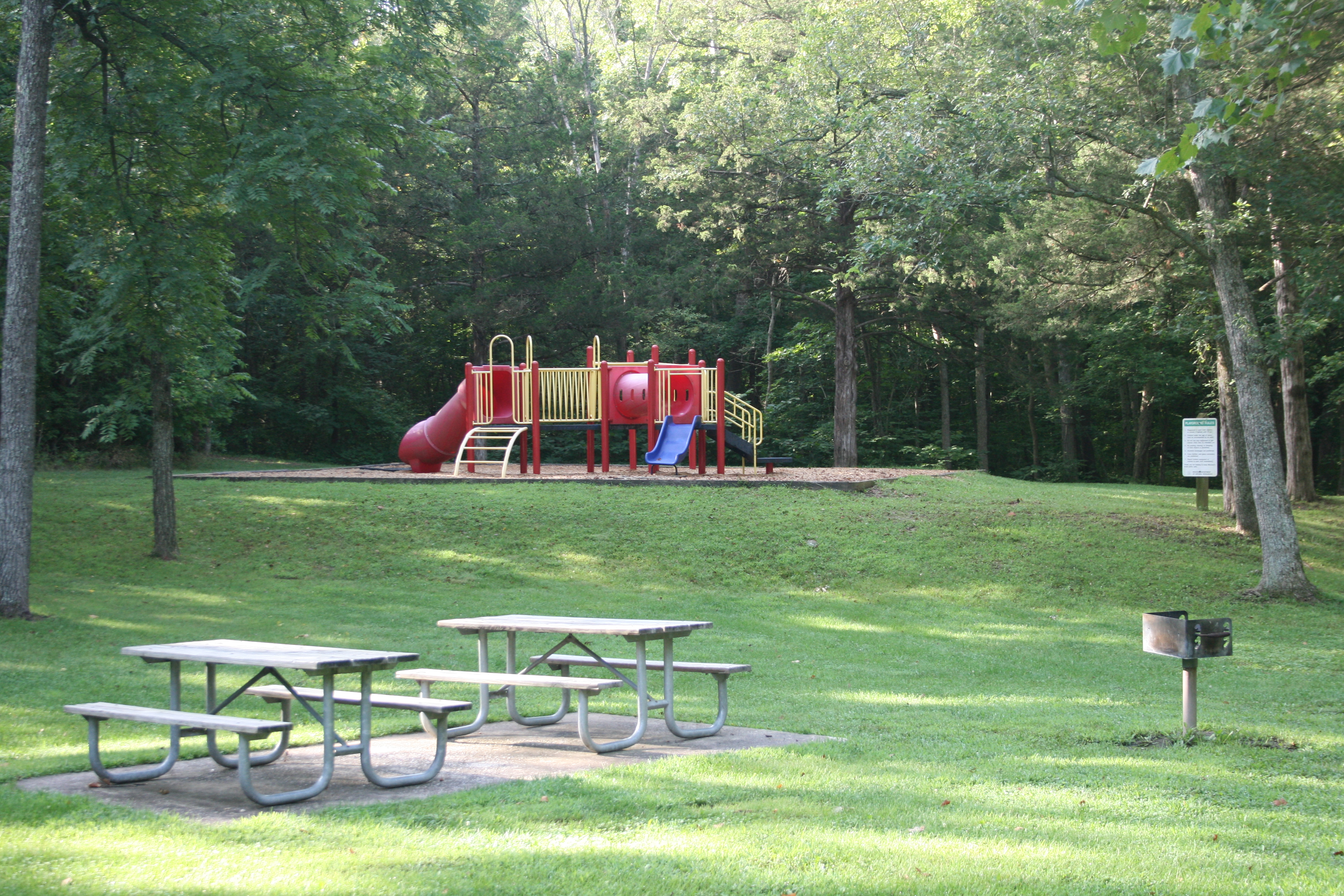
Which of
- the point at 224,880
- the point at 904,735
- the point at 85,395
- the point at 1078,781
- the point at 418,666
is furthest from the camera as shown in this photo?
the point at 85,395

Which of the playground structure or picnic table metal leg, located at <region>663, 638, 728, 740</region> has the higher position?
the playground structure

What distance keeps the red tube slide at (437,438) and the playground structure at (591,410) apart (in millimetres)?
19

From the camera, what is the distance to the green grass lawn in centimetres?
407

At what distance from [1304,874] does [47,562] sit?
14.6 metres

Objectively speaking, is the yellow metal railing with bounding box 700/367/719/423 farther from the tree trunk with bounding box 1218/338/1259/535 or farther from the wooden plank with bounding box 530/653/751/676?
the wooden plank with bounding box 530/653/751/676

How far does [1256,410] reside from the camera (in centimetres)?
1523

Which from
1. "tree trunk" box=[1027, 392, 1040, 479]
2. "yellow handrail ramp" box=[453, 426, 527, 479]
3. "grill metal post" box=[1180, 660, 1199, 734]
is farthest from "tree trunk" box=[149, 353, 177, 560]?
"tree trunk" box=[1027, 392, 1040, 479]

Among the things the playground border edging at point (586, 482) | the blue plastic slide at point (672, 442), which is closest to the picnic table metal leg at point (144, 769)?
the playground border edging at point (586, 482)

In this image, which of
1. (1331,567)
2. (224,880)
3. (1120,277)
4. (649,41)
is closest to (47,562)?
(224,880)

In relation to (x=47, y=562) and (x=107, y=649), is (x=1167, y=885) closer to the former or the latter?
(x=107, y=649)

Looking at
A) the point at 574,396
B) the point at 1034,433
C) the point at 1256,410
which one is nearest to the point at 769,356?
the point at 1034,433

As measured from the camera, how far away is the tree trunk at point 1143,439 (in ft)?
114

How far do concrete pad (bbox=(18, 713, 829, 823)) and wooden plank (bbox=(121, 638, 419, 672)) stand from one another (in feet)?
2.04

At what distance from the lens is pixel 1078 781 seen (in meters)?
5.60
